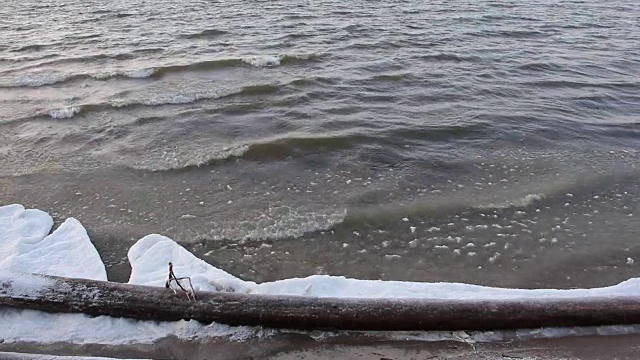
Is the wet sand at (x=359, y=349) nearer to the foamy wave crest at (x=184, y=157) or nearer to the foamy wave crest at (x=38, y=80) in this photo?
the foamy wave crest at (x=184, y=157)

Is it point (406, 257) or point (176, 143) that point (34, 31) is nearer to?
point (176, 143)

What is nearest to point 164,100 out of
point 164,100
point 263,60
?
point 164,100

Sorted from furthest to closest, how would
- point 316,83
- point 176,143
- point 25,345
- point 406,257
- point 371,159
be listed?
1. point 316,83
2. point 176,143
3. point 371,159
4. point 406,257
5. point 25,345

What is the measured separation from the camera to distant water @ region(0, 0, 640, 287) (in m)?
5.25

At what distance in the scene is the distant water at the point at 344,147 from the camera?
525cm

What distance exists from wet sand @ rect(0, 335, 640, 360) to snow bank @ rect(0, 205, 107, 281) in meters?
1.27

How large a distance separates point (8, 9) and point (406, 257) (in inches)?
856

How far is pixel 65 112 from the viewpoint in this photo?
894cm

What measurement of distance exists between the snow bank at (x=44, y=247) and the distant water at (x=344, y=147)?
21 centimetres

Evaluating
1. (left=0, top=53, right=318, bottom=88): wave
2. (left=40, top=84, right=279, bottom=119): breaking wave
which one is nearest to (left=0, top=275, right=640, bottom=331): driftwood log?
(left=40, top=84, right=279, bottom=119): breaking wave

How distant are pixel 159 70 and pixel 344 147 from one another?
5937 millimetres

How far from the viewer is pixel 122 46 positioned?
13.6m

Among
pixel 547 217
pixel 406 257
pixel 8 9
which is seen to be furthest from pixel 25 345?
pixel 8 9

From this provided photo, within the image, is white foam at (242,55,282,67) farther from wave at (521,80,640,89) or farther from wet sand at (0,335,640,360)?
wet sand at (0,335,640,360)
